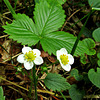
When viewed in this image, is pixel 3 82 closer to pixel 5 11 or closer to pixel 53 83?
pixel 53 83

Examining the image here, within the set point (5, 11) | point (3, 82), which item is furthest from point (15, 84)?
point (5, 11)

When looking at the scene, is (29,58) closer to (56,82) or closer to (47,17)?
(56,82)

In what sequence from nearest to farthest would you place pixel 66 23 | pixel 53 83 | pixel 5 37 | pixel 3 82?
pixel 53 83 → pixel 3 82 → pixel 5 37 → pixel 66 23

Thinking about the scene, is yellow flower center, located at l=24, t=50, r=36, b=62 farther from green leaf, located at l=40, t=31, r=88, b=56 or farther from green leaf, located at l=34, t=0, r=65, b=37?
green leaf, located at l=34, t=0, r=65, b=37

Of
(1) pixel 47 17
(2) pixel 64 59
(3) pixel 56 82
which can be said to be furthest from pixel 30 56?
(1) pixel 47 17

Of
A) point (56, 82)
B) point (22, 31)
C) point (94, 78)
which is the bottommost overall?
point (94, 78)
